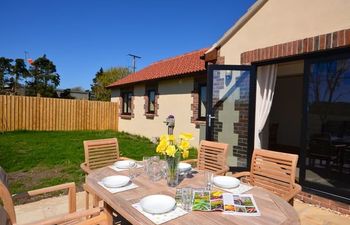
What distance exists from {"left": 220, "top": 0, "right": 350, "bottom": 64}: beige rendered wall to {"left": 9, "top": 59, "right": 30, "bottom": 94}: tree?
22.9 meters

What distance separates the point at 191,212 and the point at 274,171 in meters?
1.33

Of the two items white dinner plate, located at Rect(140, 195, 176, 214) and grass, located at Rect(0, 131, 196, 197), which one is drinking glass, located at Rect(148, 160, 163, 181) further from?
grass, located at Rect(0, 131, 196, 197)

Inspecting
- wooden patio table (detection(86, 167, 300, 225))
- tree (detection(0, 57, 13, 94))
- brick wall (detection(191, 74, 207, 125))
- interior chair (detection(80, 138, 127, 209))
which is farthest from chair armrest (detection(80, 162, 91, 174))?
tree (detection(0, 57, 13, 94))

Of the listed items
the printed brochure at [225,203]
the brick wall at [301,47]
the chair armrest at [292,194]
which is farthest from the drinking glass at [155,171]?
the brick wall at [301,47]

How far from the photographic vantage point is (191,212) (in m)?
1.47

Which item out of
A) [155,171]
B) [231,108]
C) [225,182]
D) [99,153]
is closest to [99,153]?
[99,153]

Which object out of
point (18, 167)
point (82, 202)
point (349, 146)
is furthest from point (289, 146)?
point (18, 167)

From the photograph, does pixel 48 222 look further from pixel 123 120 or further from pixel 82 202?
pixel 123 120

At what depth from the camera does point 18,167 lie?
5.23 meters

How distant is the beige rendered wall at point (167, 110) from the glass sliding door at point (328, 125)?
13.0 feet

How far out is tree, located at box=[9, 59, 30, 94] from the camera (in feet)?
71.7

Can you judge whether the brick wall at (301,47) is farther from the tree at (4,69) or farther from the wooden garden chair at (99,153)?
the tree at (4,69)

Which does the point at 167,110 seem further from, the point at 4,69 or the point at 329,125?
the point at 4,69

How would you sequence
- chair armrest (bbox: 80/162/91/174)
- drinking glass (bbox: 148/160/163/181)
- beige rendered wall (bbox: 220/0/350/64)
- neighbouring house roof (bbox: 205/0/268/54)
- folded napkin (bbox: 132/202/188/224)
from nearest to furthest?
folded napkin (bbox: 132/202/188/224) → drinking glass (bbox: 148/160/163/181) → chair armrest (bbox: 80/162/91/174) → beige rendered wall (bbox: 220/0/350/64) → neighbouring house roof (bbox: 205/0/268/54)
